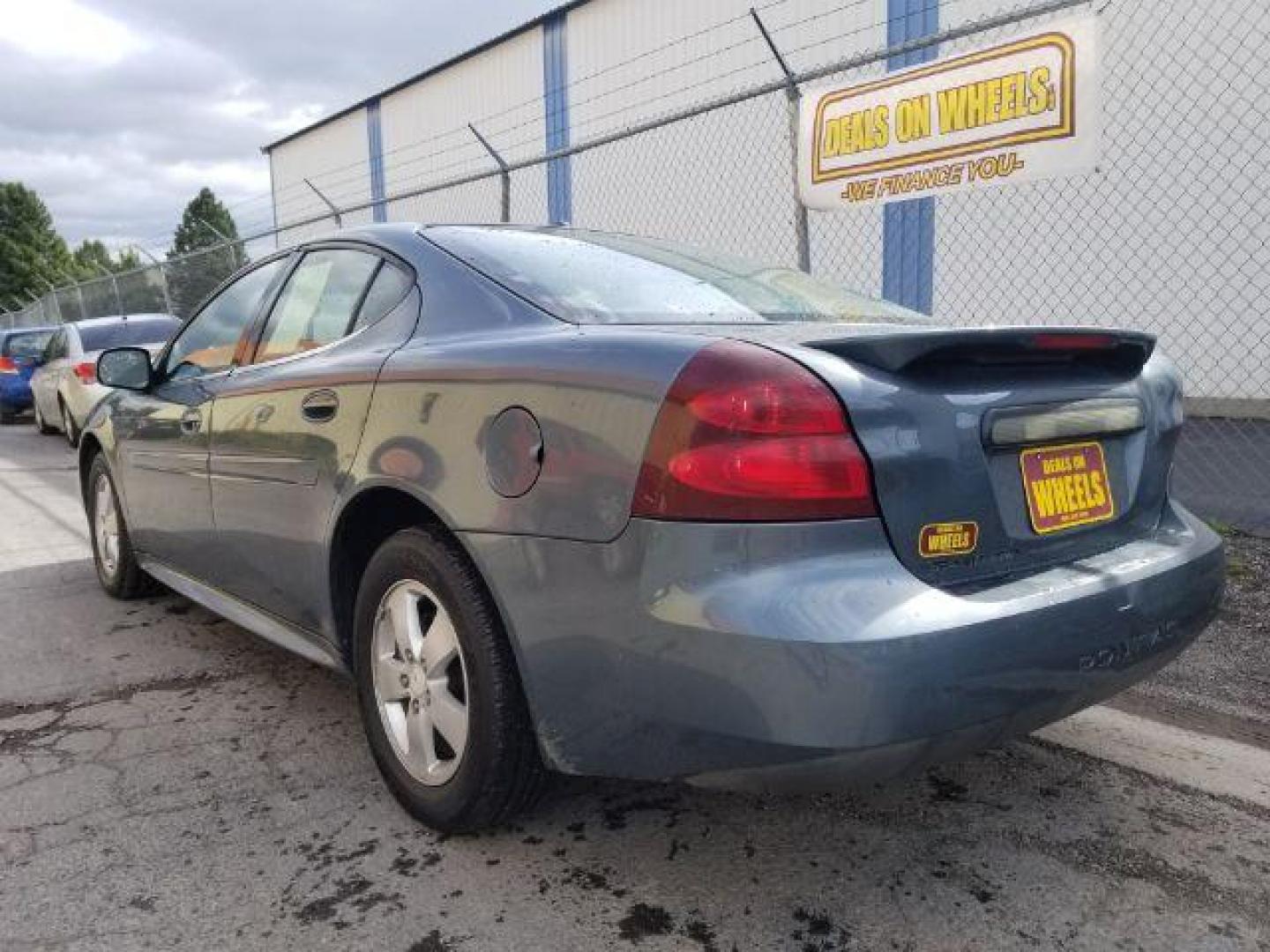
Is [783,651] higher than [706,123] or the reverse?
the reverse

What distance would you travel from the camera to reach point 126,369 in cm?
399

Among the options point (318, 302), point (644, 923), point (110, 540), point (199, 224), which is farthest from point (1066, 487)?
point (199, 224)

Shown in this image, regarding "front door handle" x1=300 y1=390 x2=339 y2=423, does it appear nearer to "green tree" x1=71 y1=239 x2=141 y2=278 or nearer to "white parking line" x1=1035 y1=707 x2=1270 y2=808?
"white parking line" x1=1035 y1=707 x2=1270 y2=808

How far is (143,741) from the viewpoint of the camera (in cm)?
309

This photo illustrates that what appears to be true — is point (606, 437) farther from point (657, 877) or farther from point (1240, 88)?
point (1240, 88)

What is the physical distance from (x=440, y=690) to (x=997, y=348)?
1428 mm

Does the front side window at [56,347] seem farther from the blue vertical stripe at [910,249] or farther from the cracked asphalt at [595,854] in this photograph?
the cracked asphalt at [595,854]

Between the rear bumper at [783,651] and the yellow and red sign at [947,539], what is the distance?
8cm

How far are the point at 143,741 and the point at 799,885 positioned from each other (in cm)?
199

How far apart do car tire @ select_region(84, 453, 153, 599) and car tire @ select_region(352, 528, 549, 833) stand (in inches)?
87.5

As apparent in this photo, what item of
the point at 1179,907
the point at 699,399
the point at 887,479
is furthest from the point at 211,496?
the point at 1179,907

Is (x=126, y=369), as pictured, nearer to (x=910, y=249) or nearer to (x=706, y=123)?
(x=910, y=249)

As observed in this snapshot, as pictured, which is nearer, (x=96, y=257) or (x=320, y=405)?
(x=320, y=405)

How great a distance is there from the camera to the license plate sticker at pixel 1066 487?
6.98 ft
